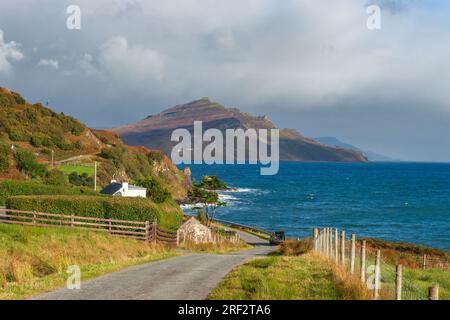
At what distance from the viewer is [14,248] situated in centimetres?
2506

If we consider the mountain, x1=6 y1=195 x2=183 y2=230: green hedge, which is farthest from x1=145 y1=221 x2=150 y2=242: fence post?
the mountain

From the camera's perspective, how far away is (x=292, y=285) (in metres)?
15.7

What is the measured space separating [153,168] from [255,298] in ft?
378

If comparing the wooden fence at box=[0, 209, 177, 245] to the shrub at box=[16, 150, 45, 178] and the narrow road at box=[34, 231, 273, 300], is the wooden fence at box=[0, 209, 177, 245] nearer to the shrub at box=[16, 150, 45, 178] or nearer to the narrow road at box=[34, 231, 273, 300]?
the narrow road at box=[34, 231, 273, 300]

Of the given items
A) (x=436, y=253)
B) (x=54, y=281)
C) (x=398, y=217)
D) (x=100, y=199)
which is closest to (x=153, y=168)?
(x=398, y=217)

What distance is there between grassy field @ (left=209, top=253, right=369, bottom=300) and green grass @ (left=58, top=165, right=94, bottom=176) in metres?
67.8

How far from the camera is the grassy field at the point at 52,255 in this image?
1755cm

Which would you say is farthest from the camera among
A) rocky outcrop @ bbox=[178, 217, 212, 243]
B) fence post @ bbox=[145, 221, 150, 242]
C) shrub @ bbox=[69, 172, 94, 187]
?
shrub @ bbox=[69, 172, 94, 187]

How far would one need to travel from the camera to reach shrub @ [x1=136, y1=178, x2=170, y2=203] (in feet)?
233

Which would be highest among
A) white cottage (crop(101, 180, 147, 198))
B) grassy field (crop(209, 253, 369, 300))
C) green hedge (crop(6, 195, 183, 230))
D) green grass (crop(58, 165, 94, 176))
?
green grass (crop(58, 165, 94, 176))

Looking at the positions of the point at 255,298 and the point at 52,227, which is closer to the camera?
the point at 255,298

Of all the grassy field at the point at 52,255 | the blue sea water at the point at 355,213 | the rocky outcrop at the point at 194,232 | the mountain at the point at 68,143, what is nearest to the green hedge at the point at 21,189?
the rocky outcrop at the point at 194,232
